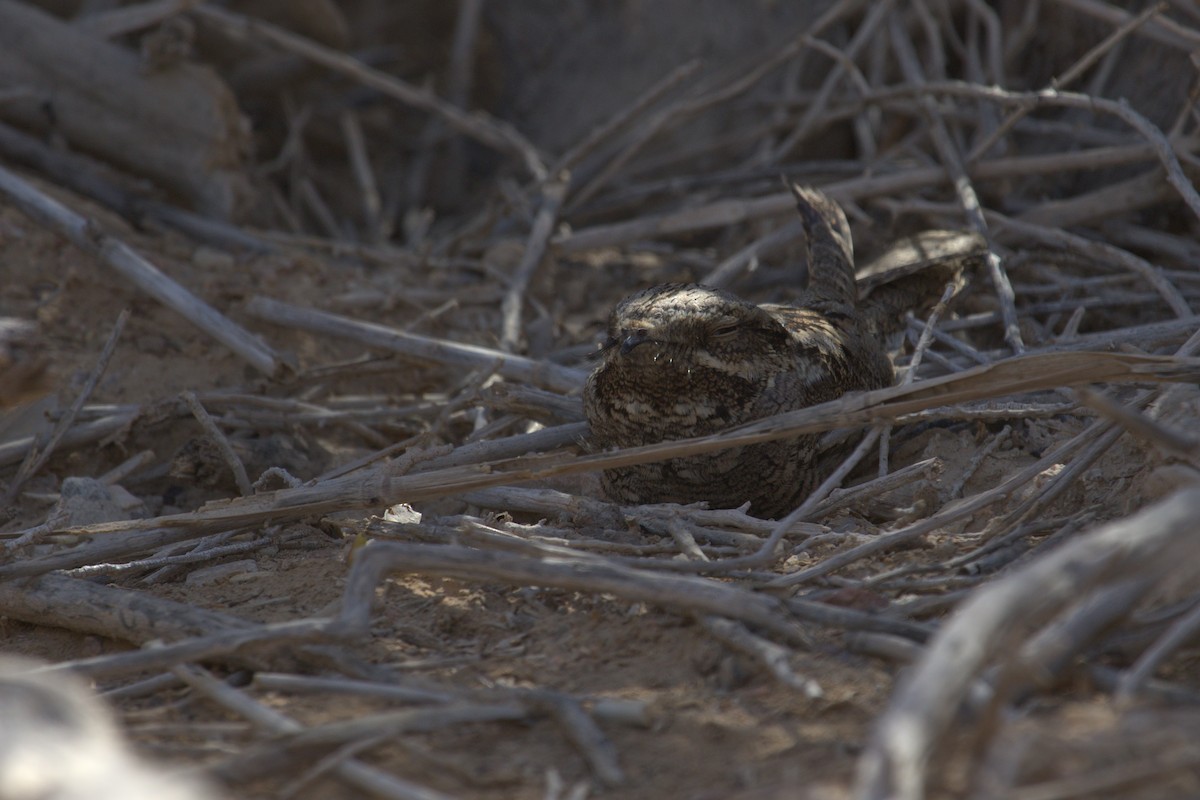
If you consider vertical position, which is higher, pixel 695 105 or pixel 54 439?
pixel 695 105

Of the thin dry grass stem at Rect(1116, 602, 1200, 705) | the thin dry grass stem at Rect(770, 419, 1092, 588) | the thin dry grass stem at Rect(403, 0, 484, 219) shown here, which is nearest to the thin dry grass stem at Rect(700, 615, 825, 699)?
the thin dry grass stem at Rect(770, 419, 1092, 588)

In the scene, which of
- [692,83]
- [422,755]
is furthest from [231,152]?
[422,755]

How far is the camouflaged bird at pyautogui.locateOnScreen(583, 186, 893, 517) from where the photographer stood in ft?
10.00

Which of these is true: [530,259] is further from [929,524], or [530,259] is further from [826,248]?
[929,524]

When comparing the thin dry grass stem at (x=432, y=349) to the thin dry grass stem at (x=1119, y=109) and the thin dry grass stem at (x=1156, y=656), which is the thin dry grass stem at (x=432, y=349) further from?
the thin dry grass stem at (x=1156, y=656)

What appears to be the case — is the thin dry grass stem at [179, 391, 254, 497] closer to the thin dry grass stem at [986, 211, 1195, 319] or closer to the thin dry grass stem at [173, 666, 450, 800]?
the thin dry grass stem at [173, 666, 450, 800]

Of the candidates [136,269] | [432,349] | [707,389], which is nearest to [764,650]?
[707,389]

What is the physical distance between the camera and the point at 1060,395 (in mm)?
3393

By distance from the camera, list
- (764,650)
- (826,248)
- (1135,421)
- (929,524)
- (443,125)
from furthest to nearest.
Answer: (443,125)
(826,248)
(929,524)
(764,650)
(1135,421)

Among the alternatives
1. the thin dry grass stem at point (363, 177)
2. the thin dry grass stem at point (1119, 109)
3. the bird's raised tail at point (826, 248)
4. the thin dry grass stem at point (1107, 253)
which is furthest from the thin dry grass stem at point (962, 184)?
the thin dry grass stem at point (363, 177)

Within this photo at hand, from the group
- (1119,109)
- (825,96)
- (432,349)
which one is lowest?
(432,349)

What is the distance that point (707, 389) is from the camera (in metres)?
3.11

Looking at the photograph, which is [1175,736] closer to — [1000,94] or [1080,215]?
[1000,94]

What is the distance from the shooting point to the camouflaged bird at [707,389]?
305 cm
